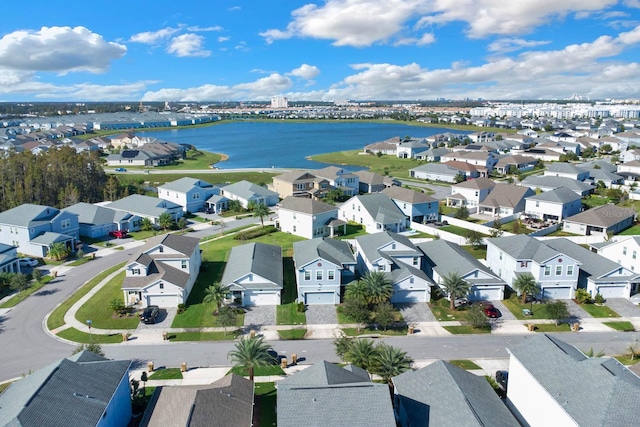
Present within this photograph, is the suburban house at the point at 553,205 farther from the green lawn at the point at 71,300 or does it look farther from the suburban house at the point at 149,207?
the green lawn at the point at 71,300

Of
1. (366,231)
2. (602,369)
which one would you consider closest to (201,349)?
(602,369)

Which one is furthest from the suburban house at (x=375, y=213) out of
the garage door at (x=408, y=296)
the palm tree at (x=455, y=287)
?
the palm tree at (x=455, y=287)

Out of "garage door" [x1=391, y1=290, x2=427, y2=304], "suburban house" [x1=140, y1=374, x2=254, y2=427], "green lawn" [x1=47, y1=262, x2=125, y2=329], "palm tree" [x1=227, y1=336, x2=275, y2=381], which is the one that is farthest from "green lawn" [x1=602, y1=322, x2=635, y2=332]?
"green lawn" [x1=47, y1=262, x2=125, y2=329]

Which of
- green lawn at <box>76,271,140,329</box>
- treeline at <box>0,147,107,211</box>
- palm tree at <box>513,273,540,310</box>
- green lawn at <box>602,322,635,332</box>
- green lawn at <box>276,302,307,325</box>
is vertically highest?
treeline at <box>0,147,107,211</box>

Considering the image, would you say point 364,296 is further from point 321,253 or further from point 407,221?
point 407,221

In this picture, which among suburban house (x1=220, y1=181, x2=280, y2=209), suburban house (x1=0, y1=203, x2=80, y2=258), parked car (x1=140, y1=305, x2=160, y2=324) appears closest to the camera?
parked car (x1=140, y1=305, x2=160, y2=324)

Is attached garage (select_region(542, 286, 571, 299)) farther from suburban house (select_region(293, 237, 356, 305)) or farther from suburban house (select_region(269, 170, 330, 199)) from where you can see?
suburban house (select_region(269, 170, 330, 199))
